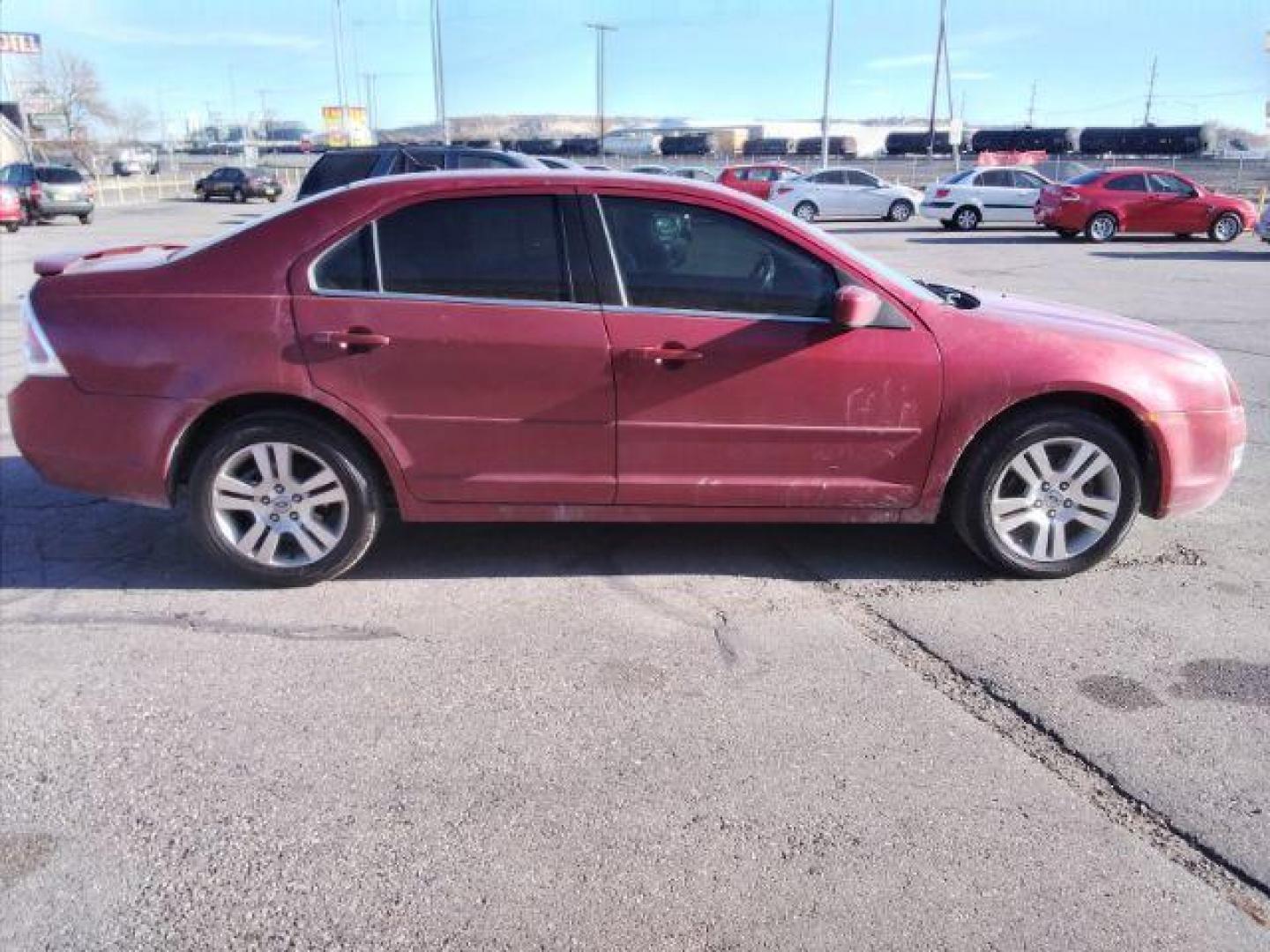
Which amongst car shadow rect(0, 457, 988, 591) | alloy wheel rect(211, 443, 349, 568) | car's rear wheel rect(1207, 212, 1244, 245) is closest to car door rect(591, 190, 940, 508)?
car shadow rect(0, 457, 988, 591)

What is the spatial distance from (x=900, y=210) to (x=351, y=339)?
96.1ft

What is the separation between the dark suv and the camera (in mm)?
11633

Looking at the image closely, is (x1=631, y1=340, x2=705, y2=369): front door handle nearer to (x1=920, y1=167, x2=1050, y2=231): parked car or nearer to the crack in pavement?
the crack in pavement

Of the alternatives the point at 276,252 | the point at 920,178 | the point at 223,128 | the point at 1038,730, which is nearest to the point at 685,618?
the point at 1038,730

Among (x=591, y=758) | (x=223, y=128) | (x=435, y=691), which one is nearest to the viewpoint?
(x=591, y=758)

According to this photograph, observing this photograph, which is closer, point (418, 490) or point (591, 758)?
point (591, 758)

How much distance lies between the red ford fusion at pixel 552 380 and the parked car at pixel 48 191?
2923 cm

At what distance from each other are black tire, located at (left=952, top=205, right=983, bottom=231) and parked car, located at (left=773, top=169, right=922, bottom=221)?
3851 millimetres

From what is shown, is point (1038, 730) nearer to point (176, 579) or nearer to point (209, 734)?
point (209, 734)

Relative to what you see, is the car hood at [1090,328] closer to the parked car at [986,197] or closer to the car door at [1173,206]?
the car door at [1173,206]

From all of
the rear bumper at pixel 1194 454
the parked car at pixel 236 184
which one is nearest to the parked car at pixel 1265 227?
the rear bumper at pixel 1194 454

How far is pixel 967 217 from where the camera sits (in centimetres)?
2708

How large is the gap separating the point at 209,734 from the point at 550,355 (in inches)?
71.6

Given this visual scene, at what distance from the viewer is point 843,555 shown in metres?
4.80
